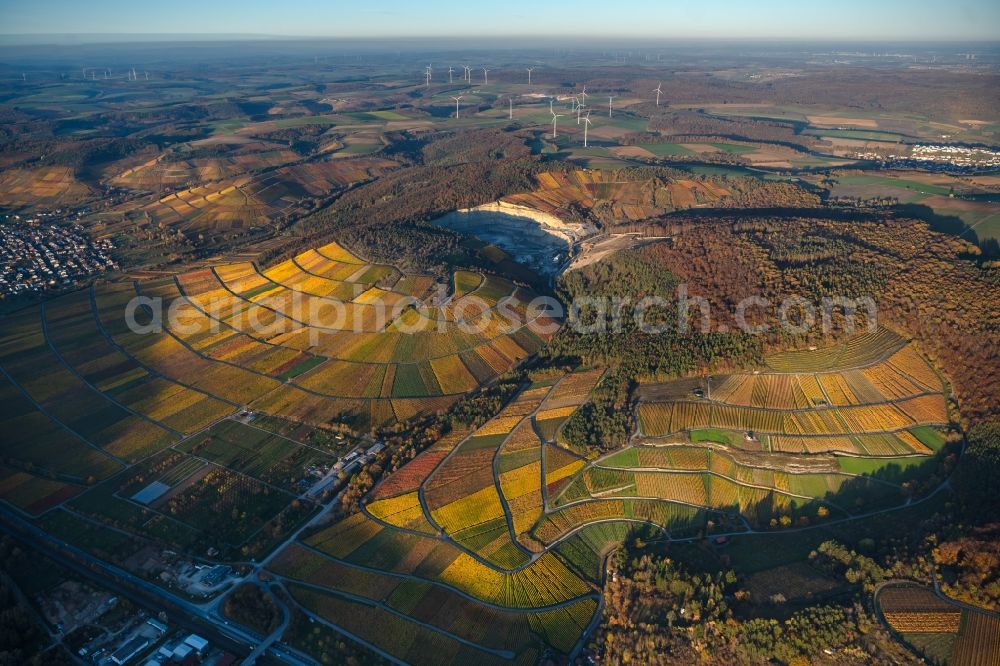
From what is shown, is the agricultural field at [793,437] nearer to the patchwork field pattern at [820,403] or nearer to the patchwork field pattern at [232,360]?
the patchwork field pattern at [820,403]

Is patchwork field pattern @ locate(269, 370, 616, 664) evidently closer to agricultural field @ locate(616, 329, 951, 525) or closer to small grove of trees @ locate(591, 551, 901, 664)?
small grove of trees @ locate(591, 551, 901, 664)

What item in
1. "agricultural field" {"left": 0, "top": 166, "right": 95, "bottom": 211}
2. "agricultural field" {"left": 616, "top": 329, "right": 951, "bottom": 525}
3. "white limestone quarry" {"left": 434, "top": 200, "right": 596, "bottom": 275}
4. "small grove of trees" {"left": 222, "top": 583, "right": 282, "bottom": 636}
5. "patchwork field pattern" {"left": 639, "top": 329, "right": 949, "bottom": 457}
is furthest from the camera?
"agricultural field" {"left": 0, "top": 166, "right": 95, "bottom": 211}

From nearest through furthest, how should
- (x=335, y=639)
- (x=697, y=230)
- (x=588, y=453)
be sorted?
(x=335, y=639) < (x=588, y=453) < (x=697, y=230)

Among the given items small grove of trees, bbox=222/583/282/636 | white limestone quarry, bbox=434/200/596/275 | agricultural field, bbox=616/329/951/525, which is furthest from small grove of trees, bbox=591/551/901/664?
white limestone quarry, bbox=434/200/596/275

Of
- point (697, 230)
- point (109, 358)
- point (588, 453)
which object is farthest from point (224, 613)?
point (697, 230)

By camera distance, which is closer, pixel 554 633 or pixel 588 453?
pixel 554 633

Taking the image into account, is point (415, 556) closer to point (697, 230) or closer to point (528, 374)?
point (528, 374)

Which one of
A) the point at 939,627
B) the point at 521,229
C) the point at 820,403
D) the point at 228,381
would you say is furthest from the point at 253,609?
the point at 521,229

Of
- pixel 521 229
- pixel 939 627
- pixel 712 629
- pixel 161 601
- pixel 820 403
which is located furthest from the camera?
pixel 521 229

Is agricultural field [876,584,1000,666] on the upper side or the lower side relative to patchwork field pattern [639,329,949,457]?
lower

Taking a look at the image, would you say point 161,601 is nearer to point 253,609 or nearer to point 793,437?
point 253,609

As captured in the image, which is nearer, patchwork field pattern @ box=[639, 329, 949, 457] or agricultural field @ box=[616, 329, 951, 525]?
agricultural field @ box=[616, 329, 951, 525]
